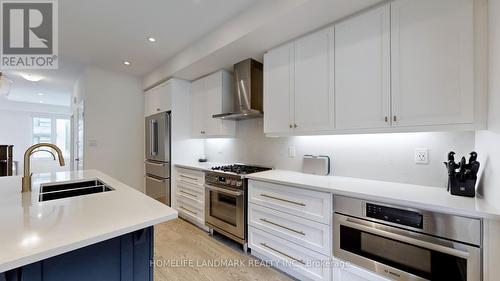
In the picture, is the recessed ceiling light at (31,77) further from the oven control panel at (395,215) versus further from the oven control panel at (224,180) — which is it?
the oven control panel at (395,215)

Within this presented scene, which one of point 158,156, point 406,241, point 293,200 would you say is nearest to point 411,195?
point 406,241

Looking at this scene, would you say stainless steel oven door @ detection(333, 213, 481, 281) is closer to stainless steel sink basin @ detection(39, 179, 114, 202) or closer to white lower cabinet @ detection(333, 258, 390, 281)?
white lower cabinet @ detection(333, 258, 390, 281)

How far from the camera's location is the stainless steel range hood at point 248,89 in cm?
261

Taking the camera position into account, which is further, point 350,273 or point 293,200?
point 293,200

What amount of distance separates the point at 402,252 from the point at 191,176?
2.50 metres

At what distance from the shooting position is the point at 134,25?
2.33 meters

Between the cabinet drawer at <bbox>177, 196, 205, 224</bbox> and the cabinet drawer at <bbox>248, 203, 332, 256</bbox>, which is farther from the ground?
the cabinet drawer at <bbox>248, 203, 332, 256</bbox>

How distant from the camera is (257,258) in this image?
2172 mm

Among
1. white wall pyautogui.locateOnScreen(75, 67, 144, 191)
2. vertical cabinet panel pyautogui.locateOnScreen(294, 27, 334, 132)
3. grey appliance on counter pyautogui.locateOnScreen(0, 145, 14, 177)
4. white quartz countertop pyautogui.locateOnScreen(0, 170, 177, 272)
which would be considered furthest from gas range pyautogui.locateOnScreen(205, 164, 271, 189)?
grey appliance on counter pyautogui.locateOnScreen(0, 145, 14, 177)

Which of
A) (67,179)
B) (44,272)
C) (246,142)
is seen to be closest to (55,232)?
(44,272)

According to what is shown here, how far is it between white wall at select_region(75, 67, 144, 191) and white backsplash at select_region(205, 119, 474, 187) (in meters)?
2.55

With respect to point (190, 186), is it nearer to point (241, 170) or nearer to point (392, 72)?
point (241, 170)

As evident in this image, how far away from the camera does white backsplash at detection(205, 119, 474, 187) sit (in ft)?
5.27

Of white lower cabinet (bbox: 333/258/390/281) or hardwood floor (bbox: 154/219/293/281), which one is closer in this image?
white lower cabinet (bbox: 333/258/390/281)
